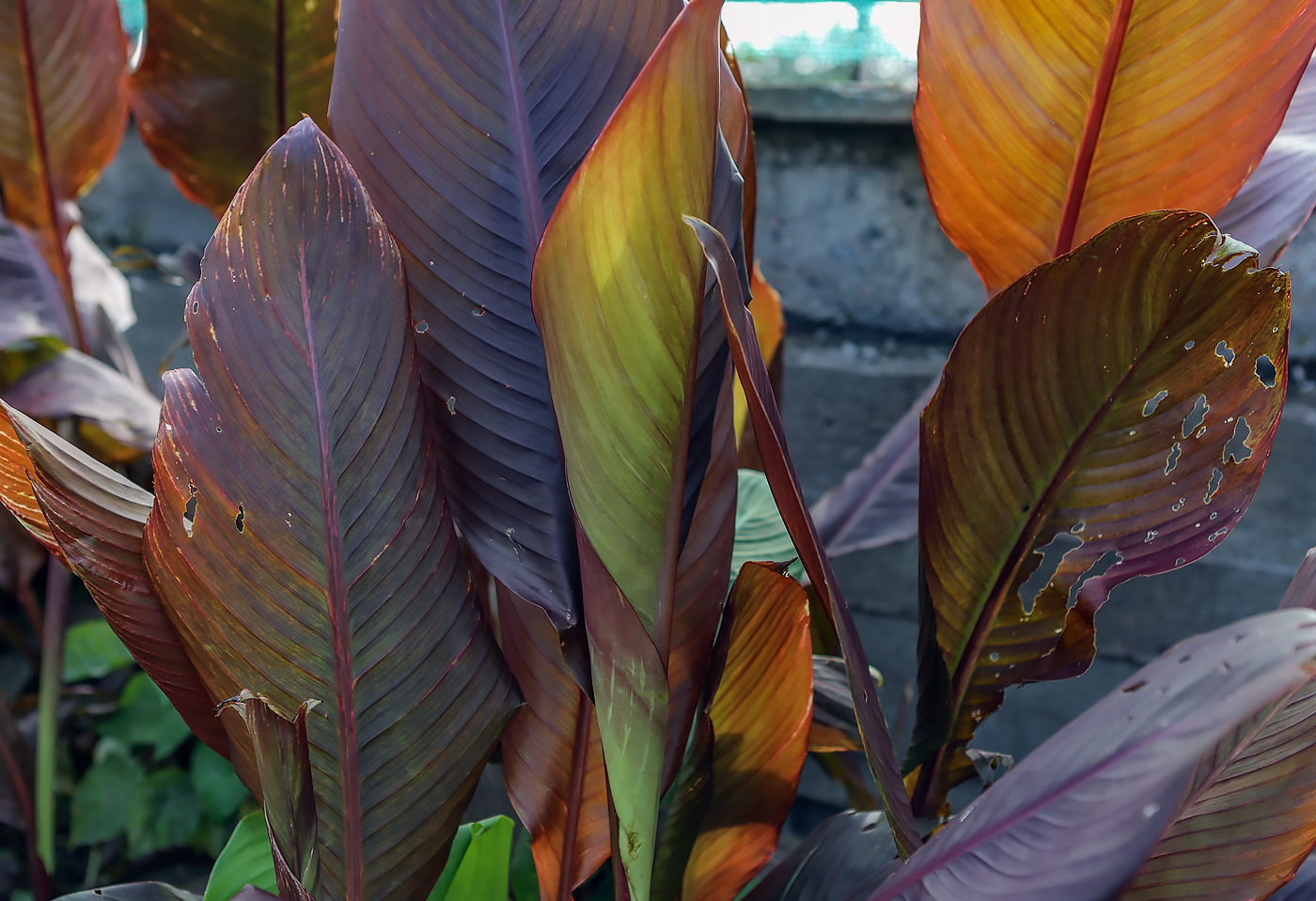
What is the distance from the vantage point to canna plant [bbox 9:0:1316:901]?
1.16 feet

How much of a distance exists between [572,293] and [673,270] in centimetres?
4

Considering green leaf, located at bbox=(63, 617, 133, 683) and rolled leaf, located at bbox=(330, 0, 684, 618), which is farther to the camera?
green leaf, located at bbox=(63, 617, 133, 683)

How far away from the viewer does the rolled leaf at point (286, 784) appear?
1.16ft

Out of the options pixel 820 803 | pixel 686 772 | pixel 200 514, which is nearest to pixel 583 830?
pixel 686 772

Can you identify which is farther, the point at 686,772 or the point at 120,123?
the point at 120,123

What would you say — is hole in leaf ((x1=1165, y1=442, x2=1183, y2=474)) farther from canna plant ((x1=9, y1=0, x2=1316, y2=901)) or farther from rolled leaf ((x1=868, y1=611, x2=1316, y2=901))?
rolled leaf ((x1=868, y1=611, x2=1316, y2=901))

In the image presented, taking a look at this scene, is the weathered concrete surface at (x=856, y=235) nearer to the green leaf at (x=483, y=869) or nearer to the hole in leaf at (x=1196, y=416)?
the hole in leaf at (x=1196, y=416)

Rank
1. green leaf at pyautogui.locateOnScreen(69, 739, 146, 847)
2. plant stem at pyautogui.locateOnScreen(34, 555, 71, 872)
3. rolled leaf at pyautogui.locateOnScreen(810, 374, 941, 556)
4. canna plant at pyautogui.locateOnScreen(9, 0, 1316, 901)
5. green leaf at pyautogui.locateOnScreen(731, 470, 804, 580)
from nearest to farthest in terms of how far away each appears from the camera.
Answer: canna plant at pyautogui.locateOnScreen(9, 0, 1316, 901) → green leaf at pyautogui.locateOnScreen(731, 470, 804, 580) → rolled leaf at pyautogui.locateOnScreen(810, 374, 941, 556) → plant stem at pyautogui.locateOnScreen(34, 555, 71, 872) → green leaf at pyautogui.locateOnScreen(69, 739, 146, 847)

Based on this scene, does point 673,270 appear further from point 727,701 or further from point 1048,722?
point 1048,722

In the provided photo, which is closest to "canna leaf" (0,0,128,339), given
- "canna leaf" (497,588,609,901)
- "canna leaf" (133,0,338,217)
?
"canna leaf" (133,0,338,217)

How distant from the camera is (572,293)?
13.2 inches

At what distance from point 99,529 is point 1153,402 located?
53 cm

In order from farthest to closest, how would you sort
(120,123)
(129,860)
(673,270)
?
(129,860) < (120,123) < (673,270)

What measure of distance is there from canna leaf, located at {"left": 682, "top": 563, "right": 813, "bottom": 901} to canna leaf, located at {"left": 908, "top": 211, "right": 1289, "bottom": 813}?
0.08 metres
